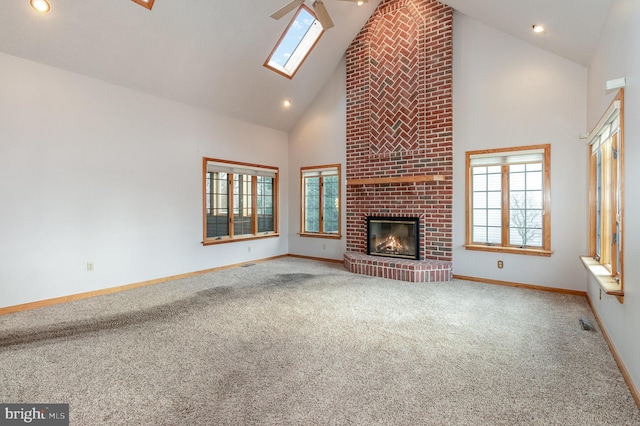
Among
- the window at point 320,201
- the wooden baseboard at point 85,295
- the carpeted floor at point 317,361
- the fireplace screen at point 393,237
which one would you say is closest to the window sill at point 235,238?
the wooden baseboard at point 85,295

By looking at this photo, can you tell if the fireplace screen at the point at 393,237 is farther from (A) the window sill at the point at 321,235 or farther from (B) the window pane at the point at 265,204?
(B) the window pane at the point at 265,204

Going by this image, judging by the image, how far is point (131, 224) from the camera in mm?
4848

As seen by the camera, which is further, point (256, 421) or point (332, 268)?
point (332, 268)

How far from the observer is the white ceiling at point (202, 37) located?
358cm

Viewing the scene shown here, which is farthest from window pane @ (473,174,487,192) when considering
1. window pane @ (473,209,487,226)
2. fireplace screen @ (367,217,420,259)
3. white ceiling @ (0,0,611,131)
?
white ceiling @ (0,0,611,131)

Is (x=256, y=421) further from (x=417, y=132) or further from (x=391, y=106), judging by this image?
(x=391, y=106)

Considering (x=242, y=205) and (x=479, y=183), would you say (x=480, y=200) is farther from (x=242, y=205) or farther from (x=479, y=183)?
(x=242, y=205)

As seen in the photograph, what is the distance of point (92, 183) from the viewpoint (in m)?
4.41

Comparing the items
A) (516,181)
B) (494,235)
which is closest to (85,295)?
(494,235)

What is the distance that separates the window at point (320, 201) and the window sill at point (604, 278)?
4.16 metres

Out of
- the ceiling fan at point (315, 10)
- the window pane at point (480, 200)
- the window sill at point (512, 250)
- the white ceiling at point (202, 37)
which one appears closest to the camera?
the white ceiling at point (202, 37)

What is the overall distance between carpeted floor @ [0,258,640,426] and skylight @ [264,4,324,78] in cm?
409

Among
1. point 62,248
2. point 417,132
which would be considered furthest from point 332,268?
point 62,248

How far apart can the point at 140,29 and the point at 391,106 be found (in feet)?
13.2
